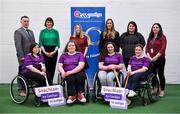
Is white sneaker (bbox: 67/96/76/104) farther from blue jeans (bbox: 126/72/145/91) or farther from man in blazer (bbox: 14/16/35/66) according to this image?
man in blazer (bbox: 14/16/35/66)

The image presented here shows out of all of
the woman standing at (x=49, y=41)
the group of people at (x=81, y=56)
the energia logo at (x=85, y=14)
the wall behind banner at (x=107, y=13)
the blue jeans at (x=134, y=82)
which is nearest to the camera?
the blue jeans at (x=134, y=82)

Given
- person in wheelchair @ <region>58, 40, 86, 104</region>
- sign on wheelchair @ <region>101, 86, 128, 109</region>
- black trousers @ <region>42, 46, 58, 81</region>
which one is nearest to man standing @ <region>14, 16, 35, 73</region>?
black trousers @ <region>42, 46, 58, 81</region>

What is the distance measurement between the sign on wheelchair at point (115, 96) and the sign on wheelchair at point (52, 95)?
569 mm

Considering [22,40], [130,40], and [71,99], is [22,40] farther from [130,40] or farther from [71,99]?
[130,40]

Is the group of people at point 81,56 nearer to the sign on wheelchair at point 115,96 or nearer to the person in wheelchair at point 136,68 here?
the person in wheelchair at point 136,68

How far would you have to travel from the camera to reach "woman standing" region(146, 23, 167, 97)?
584 cm

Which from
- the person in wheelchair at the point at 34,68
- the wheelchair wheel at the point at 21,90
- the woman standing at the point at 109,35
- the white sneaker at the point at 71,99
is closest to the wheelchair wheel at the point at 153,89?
the woman standing at the point at 109,35

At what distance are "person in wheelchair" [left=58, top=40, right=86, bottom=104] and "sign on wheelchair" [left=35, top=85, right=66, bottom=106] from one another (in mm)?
114

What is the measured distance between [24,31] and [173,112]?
2481 mm

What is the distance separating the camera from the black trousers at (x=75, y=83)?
5285 millimetres

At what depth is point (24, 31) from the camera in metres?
5.85

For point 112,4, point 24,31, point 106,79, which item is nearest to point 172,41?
point 112,4

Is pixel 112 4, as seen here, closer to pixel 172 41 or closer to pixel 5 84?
pixel 172 41

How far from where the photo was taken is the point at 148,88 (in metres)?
5.22
